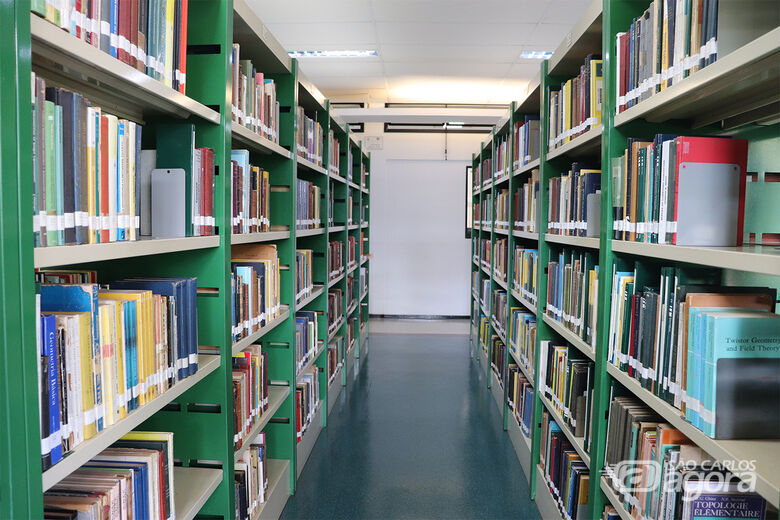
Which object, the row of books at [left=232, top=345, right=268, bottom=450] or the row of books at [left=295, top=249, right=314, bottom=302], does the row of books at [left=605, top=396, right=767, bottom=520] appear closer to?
the row of books at [left=232, top=345, right=268, bottom=450]

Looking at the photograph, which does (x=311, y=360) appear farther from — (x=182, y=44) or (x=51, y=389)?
(x=51, y=389)

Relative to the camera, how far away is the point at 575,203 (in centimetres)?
227

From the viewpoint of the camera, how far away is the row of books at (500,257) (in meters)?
4.25

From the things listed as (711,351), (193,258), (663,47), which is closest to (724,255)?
(711,351)

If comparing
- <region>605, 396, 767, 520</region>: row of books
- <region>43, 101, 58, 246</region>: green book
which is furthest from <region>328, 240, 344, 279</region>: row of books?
<region>43, 101, 58, 246</region>: green book

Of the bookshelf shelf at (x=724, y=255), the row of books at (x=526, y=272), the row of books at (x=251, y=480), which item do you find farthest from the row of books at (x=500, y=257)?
the bookshelf shelf at (x=724, y=255)

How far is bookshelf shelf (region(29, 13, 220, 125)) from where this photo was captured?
3.14ft

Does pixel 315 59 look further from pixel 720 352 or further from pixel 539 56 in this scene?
pixel 720 352

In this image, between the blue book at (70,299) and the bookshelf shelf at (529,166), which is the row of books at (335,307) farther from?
the blue book at (70,299)

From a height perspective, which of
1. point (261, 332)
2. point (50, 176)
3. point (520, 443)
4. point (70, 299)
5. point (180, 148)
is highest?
point (180, 148)

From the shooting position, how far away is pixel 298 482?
296 centimetres

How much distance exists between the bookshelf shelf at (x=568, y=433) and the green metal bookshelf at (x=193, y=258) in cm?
129

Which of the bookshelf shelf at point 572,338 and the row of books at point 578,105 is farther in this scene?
the row of books at point 578,105

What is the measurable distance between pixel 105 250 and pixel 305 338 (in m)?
2.16
